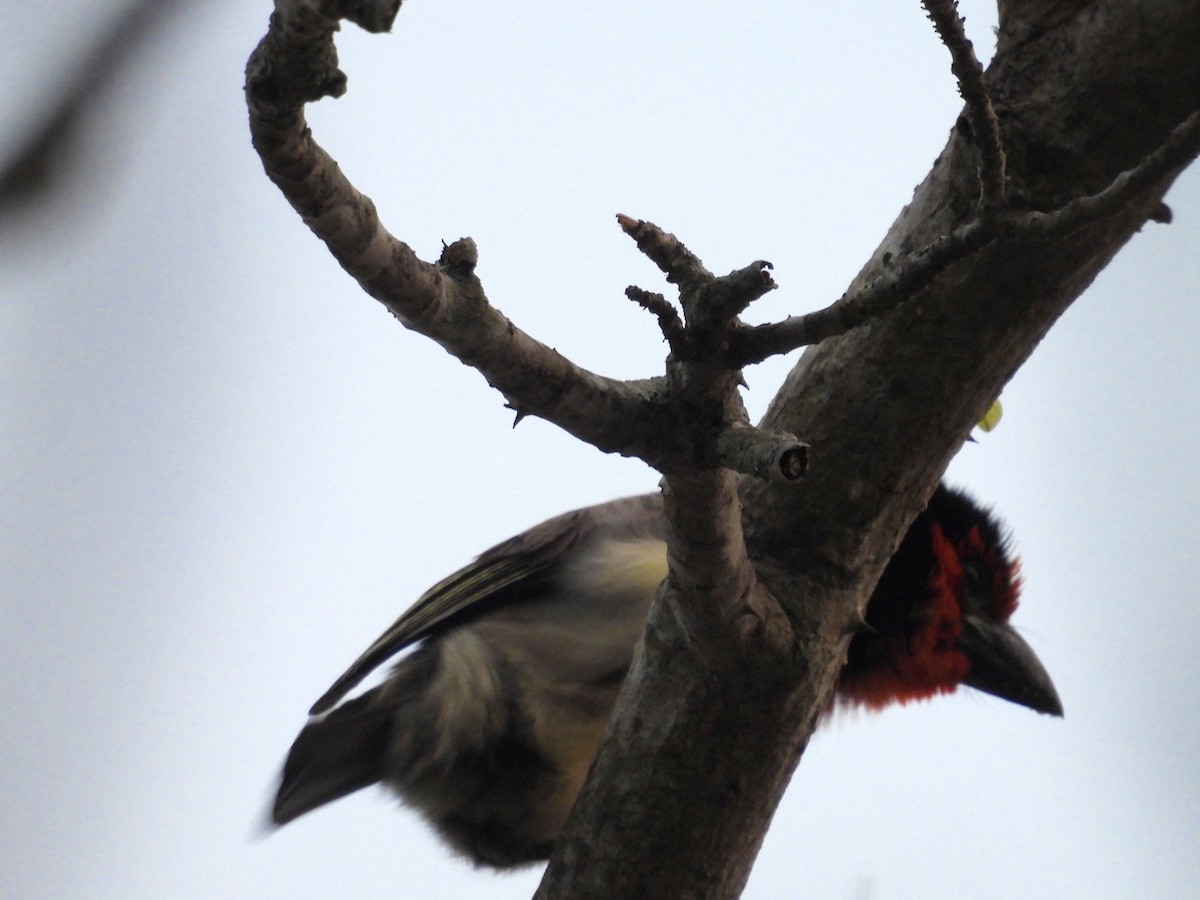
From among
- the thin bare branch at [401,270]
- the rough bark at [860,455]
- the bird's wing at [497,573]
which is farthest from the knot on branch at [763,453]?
the bird's wing at [497,573]

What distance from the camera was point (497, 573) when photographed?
2943mm

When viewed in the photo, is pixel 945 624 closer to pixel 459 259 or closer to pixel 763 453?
pixel 763 453

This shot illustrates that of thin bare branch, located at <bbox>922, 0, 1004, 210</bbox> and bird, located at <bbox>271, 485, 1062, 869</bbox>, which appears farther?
bird, located at <bbox>271, 485, 1062, 869</bbox>

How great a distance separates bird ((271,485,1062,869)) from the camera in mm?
2697

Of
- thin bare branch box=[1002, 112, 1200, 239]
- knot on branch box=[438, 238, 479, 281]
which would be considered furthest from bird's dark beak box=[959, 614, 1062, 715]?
knot on branch box=[438, 238, 479, 281]

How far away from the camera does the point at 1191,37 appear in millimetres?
1768

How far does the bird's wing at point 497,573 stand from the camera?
2.84m

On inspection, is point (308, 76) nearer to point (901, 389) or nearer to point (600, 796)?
point (901, 389)

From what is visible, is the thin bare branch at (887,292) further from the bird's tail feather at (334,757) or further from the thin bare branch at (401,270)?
the bird's tail feather at (334,757)

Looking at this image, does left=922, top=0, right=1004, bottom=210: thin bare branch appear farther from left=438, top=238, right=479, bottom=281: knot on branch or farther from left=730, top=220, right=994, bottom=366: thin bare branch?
left=438, top=238, right=479, bottom=281: knot on branch

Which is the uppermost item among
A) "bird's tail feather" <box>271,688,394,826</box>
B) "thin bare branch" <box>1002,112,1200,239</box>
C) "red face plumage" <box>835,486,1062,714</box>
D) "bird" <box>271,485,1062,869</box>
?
"red face plumage" <box>835,486,1062,714</box>

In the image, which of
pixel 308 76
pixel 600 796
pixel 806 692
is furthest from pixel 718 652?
pixel 308 76

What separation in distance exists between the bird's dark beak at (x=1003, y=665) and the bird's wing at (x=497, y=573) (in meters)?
0.86

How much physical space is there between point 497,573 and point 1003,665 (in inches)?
50.3
